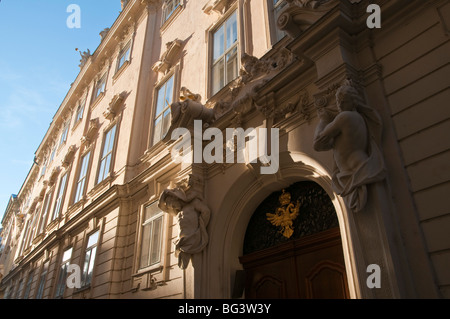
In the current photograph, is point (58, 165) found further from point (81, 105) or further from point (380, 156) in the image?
point (380, 156)

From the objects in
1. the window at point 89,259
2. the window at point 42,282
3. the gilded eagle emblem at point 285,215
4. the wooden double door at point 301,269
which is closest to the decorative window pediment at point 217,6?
the gilded eagle emblem at point 285,215

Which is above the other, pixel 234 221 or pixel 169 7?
pixel 169 7

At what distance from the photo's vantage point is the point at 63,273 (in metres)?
12.2

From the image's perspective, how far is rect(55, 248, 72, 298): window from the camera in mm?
11938

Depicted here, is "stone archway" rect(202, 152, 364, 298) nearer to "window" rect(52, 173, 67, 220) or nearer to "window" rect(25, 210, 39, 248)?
"window" rect(52, 173, 67, 220)

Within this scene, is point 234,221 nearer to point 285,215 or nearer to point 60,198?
point 285,215

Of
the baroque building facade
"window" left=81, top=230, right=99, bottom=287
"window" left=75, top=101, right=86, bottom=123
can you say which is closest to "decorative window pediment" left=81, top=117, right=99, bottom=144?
the baroque building facade

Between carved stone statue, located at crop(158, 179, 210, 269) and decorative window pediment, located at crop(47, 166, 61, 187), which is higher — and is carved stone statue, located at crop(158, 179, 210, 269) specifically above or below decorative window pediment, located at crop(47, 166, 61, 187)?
below

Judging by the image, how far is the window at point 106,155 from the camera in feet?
38.7

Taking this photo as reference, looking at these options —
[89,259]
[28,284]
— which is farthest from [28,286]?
[89,259]

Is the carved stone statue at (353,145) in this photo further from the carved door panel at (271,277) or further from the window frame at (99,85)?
the window frame at (99,85)

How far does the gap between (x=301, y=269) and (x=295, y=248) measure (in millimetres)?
311

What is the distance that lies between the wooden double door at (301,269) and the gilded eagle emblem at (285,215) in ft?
0.84

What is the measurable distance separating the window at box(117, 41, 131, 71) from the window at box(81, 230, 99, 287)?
7.22 metres
